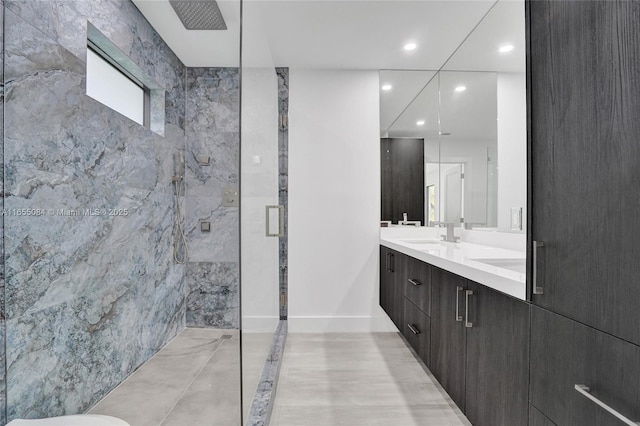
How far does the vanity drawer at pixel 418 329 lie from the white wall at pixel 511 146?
2.57 ft

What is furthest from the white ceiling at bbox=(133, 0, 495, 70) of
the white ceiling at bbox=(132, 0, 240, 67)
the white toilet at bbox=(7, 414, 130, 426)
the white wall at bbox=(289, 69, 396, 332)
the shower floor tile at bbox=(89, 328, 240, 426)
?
the white toilet at bbox=(7, 414, 130, 426)

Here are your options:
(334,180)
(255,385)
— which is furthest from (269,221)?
(334,180)

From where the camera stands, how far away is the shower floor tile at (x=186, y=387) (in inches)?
58.4

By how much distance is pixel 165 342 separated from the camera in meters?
1.81

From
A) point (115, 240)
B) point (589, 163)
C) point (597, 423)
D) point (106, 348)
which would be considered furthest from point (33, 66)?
point (597, 423)

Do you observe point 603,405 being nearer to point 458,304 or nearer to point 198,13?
point 458,304

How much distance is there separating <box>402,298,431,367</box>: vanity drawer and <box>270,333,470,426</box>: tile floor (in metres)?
0.30

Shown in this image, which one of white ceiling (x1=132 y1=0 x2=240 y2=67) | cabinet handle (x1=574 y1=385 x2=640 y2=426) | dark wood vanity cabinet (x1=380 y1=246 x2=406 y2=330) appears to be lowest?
dark wood vanity cabinet (x1=380 y1=246 x2=406 y2=330)

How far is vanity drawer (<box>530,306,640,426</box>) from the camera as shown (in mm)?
629

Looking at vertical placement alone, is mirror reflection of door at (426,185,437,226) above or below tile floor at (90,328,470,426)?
above

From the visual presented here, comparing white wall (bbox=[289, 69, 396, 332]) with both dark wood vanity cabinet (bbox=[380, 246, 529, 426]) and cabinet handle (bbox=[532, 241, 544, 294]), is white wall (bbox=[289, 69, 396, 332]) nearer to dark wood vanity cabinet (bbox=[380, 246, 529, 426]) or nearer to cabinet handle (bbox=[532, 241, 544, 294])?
dark wood vanity cabinet (bbox=[380, 246, 529, 426])

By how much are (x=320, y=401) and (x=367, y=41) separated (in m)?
2.57

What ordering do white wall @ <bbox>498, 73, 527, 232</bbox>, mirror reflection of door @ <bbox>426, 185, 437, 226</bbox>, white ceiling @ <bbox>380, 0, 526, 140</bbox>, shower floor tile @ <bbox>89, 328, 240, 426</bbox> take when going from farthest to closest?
mirror reflection of door @ <bbox>426, 185, 437, 226</bbox>, white ceiling @ <bbox>380, 0, 526, 140</bbox>, white wall @ <bbox>498, 73, 527, 232</bbox>, shower floor tile @ <bbox>89, 328, 240, 426</bbox>

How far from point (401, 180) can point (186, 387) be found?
2420 mm
